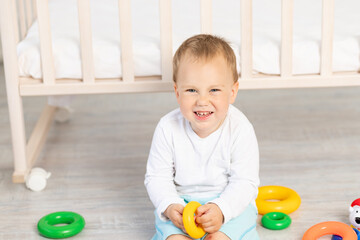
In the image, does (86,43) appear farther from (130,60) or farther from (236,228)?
(236,228)

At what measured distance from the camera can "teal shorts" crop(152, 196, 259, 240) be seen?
1.26 metres

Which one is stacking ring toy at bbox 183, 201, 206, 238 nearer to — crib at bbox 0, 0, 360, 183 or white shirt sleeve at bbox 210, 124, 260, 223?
white shirt sleeve at bbox 210, 124, 260, 223

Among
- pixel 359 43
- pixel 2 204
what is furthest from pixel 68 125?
pixel 359 43

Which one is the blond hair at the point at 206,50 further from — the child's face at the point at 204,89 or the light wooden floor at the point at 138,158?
the light wooden floor at the point at 138,158

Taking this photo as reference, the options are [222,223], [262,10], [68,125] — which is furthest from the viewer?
[68,125]

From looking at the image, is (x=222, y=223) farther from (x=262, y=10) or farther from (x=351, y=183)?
(x=262, y=10)

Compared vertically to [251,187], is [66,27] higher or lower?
higher

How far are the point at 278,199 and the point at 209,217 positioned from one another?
1.41 ft

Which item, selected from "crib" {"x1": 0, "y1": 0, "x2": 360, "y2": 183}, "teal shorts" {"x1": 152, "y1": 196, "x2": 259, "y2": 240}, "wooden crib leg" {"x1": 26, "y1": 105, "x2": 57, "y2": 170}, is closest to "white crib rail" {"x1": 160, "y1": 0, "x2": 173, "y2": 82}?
"crib" {"x1": 0, "y1": 0, "x2": 360, "y2": 183}

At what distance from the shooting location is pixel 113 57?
61.8 inches

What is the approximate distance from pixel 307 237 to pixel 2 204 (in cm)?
85

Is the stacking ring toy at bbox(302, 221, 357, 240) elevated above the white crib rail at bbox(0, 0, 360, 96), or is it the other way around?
the white crib rail at bbox(0, 0, 360, 96)

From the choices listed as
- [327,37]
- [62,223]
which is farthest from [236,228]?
[327,37]

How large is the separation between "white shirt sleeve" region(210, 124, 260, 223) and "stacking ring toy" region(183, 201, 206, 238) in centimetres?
9
